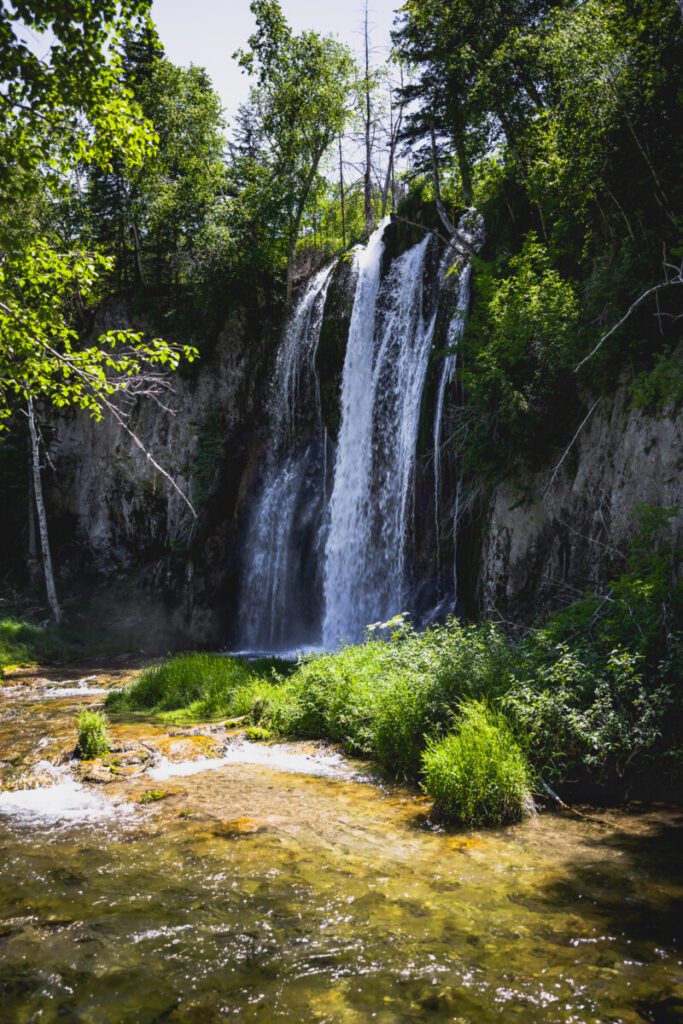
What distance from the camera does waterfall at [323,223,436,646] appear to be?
15.2 metres

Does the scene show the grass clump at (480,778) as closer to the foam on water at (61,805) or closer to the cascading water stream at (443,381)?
the foam on water at (61,805)

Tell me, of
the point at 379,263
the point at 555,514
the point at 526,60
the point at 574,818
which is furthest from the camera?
the point at 379,263

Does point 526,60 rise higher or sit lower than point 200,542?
higher

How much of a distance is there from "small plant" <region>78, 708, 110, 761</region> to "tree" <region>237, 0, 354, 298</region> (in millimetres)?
18203

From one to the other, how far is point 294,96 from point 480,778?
77.1 ft

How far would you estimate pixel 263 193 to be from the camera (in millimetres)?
23031

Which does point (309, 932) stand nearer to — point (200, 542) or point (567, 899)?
point (567, 899)

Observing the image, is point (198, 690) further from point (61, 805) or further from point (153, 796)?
point (61, 805)

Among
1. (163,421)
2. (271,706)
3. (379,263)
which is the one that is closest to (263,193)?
(379,263)

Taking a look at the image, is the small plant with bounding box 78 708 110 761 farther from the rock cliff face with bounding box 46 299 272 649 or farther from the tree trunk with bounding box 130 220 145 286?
the tree trunk with bounding box 130 220 145 286

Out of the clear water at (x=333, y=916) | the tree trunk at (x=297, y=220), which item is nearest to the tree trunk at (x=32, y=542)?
the tree trunk at (x=297, y=220)

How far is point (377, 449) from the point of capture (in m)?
16.6

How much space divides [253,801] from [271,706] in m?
2.93

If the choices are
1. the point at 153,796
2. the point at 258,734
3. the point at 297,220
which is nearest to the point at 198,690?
the point at 258,734
